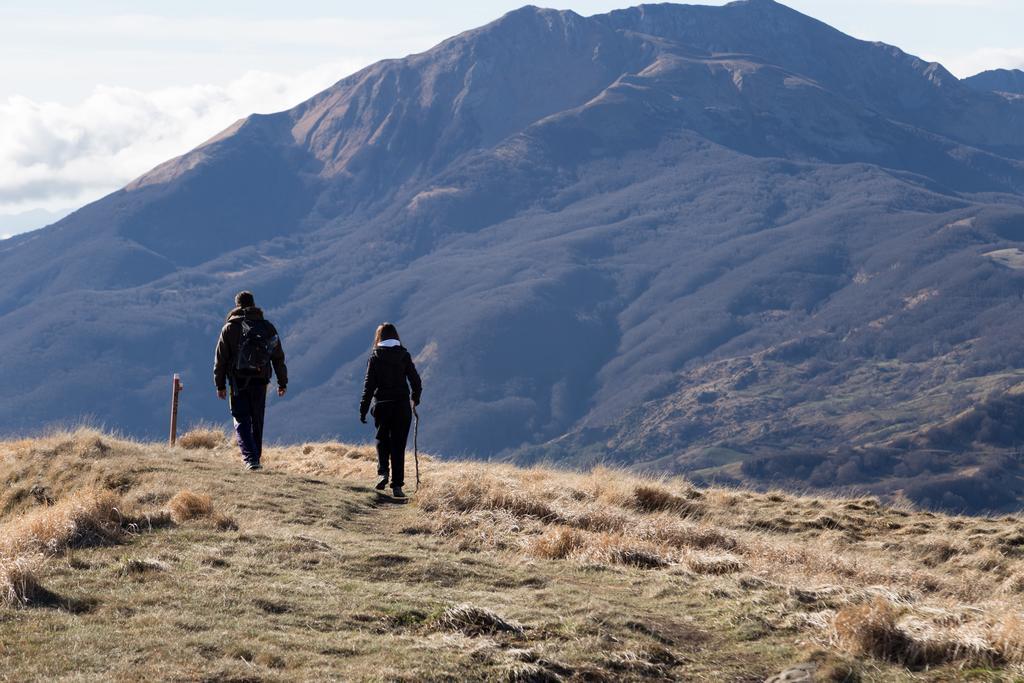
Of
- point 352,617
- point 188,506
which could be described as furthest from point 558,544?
point 188,506

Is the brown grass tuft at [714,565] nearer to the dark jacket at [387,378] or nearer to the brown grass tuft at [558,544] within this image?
the brown grass tuft at [558,544]

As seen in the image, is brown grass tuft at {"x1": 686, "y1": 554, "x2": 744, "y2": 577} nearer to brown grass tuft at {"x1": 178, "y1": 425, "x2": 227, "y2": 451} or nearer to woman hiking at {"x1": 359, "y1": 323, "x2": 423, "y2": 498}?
woman hiking at {"x1": 359, "y1": 323, "x2": 423, "y2": 498}

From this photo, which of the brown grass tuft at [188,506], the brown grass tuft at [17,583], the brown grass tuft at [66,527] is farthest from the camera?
the brown grass tuft at [188,506]

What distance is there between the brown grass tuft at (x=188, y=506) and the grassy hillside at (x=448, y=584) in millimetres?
35

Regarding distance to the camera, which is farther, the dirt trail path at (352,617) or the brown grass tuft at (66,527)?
the brown grass tuft at (66,527)

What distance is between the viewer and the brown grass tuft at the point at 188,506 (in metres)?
14.6

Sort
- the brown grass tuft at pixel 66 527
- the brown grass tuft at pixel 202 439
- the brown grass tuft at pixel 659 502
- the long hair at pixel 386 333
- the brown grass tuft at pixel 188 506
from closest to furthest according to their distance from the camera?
the brown grass tuft at pixel 66 527 → the brown grass tuft at pixel 188 506 → the long hair at pixel 386 333 → the brown grass tuft at pixel 659 502 → the brown grass tuft at pixel 202 439

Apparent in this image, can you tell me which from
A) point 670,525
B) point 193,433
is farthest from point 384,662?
point 193,433

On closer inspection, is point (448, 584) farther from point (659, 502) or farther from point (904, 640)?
point (659, 502)

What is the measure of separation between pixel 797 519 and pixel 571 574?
24.5ft

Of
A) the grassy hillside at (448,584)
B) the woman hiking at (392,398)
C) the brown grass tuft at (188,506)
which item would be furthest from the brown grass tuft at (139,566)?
the woman hiking at (392,398)

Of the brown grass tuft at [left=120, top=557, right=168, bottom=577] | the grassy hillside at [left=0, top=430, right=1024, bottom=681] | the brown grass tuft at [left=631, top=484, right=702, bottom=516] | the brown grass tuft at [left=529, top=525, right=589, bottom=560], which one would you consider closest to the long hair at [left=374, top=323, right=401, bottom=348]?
the grassy hillside at [left=0, top=430, right=1024, bottom=681]

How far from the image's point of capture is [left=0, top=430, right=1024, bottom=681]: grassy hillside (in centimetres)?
A: 1015

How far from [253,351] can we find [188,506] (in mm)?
4729
